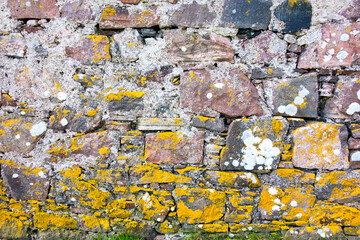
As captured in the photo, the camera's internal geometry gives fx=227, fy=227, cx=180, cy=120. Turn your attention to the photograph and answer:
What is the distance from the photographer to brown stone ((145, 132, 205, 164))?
5.73 feet

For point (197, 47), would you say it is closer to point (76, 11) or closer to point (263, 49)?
point (263, 49)

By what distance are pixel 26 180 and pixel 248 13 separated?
2139 millimetres

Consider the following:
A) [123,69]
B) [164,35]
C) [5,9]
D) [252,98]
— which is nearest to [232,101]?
[252,98]

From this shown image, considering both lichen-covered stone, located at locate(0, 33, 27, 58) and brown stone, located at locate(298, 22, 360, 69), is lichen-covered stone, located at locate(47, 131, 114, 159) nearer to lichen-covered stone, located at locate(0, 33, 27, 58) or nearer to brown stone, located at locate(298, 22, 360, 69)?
lichen-covered stone, located at locate(0, 33, 27, 58)

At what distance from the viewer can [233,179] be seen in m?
1.76

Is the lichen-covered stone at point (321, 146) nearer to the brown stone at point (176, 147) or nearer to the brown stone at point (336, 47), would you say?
the brown stone at point (336, 47)

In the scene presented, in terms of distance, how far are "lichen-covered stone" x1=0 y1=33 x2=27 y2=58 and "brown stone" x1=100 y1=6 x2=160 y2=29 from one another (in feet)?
2.09

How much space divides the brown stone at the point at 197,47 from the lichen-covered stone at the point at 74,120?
0.76 metres

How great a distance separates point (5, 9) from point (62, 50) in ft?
1.70

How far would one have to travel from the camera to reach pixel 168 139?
1.75 metres

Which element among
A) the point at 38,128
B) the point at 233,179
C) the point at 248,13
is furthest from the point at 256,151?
the point at 38,128

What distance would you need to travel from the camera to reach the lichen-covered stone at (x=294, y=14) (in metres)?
1.62

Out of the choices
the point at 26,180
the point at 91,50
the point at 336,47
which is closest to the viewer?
the point at 336,47

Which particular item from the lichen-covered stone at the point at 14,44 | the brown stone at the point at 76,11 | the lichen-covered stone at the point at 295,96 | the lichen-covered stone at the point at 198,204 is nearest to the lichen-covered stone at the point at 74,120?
the lichen-covered stone at the point at 14,44
